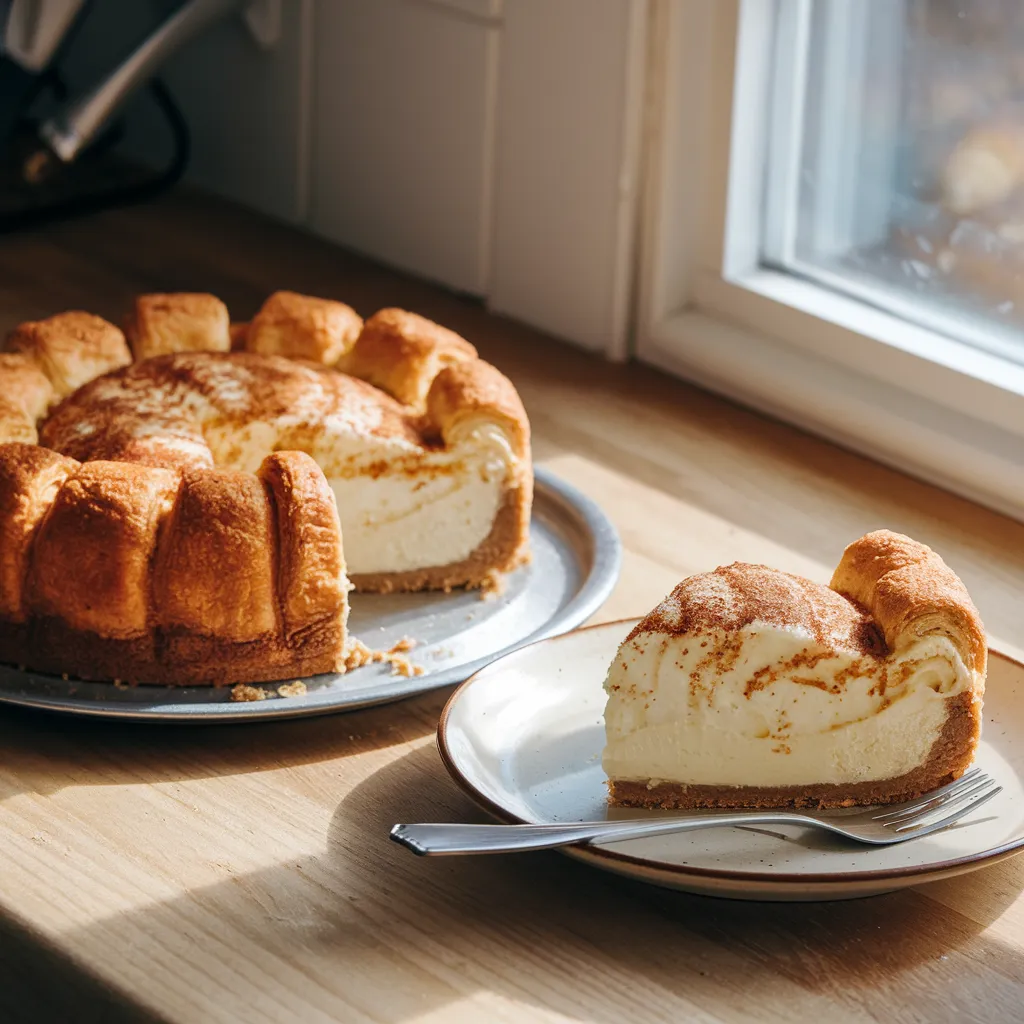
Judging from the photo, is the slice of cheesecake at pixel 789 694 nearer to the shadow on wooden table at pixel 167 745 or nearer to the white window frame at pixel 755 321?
the shadow on wooden table at pixel 167 745

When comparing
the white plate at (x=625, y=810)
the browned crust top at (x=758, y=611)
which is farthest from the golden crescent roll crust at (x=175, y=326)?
the browned crust top at (x=758, y=611)

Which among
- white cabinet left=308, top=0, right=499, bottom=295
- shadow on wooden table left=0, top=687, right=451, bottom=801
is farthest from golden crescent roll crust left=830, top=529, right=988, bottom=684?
white cabinet left=308, top=0, right=499, bottom=295

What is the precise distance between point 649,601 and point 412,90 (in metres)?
0.89

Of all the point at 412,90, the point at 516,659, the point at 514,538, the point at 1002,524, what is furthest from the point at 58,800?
the point at 412,90

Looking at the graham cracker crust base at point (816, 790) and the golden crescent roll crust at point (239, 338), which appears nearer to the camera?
the graham cracker crust base at point (816, 790)

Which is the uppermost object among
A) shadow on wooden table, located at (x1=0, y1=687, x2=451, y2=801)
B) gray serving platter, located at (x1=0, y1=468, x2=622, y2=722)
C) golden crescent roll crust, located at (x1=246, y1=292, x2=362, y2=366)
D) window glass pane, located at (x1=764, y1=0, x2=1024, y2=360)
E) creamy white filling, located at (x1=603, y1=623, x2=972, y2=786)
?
window glass pane, located at (x1=764, y1=0, x2=1024, y2=360)

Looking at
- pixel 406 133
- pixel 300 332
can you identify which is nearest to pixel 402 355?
pixel 300 332

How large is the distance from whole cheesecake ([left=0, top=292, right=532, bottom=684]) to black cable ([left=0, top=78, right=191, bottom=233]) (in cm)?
74

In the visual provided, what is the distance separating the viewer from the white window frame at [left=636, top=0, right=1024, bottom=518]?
61.2 inches

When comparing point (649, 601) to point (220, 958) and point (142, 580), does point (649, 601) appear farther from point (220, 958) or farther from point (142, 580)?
point (220, 958)

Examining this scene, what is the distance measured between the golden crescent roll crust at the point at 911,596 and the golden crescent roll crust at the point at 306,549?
13.8 inches

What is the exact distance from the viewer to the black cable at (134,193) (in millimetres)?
2117

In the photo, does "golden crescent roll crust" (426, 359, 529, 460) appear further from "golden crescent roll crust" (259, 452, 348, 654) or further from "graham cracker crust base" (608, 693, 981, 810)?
"graham cracker crust base" (608, 693, 981, 810)

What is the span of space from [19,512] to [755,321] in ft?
2.86
